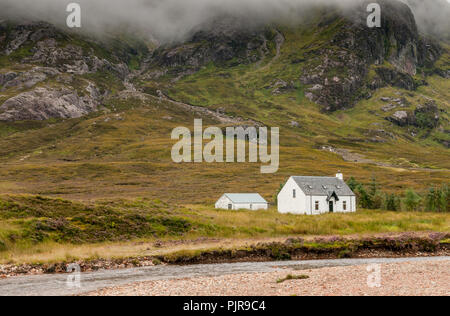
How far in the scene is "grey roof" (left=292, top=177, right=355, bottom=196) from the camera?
72.7m

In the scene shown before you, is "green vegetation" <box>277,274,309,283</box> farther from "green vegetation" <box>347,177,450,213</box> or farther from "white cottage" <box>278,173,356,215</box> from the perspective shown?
"green vegetation" <box>347,177,450,213</box>

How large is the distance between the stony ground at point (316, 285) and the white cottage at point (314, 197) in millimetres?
44232

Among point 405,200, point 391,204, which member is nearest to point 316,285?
point 391,204

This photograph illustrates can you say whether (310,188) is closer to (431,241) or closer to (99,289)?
(431,241)

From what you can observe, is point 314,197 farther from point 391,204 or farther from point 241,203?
point 391,204

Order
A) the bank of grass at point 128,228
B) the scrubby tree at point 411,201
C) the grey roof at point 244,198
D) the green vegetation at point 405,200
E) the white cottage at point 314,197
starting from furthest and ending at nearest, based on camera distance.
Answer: the scrubby tree at point 411,201
the green vegetation at point 405,200
the grey roof at point 244,198
the white cottage at point 314,197
the bank of grass at point 128,228

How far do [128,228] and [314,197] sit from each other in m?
37.5

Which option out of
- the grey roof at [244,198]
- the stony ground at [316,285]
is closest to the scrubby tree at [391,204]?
the grey roof at [244,198]

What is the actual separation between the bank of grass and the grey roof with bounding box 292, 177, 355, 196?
1473cm

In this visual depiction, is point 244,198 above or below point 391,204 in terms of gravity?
above

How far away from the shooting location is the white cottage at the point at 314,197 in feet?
235

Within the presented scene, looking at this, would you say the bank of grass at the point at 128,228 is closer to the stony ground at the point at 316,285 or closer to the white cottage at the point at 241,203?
the stony ground at the point at 316,285

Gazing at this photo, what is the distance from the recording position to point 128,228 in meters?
46.2
